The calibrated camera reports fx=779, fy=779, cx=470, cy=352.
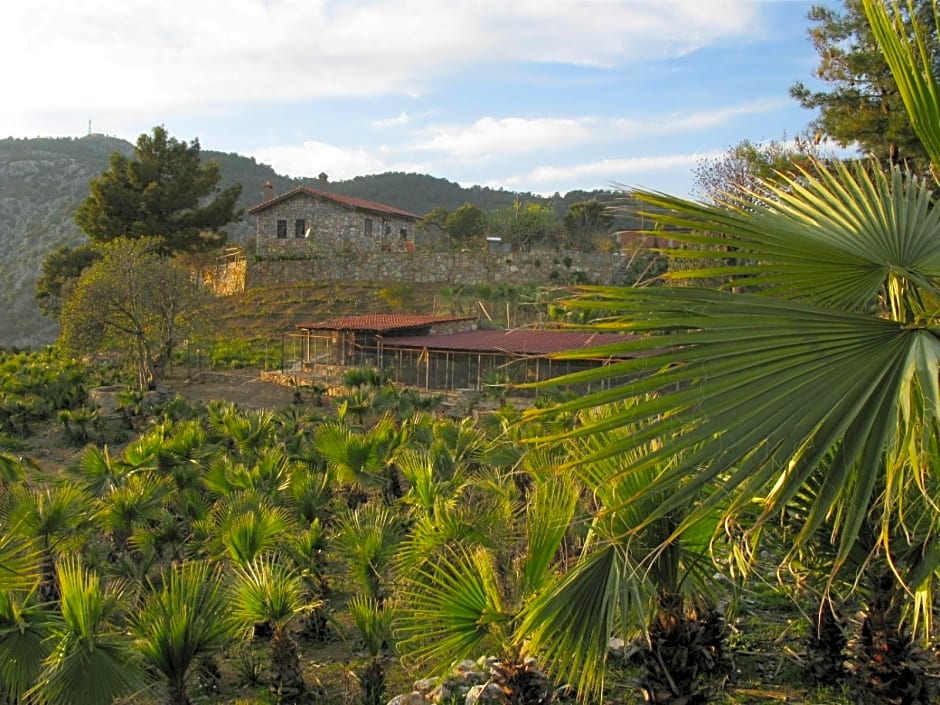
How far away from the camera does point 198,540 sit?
33.8 ft

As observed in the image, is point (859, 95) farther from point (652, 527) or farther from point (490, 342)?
point (652, 527)

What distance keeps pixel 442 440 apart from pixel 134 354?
24656 mm

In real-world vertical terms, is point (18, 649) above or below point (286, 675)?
above

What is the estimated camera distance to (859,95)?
21750 millimetres

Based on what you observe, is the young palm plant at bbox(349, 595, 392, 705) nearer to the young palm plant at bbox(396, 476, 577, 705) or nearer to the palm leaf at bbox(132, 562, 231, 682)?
the palm leaf at bbox(132, 562, 231, 682)

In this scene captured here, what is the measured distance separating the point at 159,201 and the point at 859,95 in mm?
38528

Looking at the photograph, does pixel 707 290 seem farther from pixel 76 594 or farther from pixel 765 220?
pixel 76 594

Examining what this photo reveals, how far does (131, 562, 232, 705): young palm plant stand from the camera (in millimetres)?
5828

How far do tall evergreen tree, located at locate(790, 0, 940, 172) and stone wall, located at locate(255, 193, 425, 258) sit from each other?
95.5ft

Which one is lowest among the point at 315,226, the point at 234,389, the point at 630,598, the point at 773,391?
the point at 234,389

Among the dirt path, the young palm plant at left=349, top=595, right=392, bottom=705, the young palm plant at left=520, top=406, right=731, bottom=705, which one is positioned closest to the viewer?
the young palm plant at left=520, top=406, right=731, bottom=705

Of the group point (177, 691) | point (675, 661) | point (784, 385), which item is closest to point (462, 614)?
point (675, 661)

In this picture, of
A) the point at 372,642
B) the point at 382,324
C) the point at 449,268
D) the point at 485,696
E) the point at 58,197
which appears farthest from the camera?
the point at 58,197

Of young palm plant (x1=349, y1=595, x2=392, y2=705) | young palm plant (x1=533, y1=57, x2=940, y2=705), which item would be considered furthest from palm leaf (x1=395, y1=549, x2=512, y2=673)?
young palm plant (x1=349, y1=595, x2=392, y2=705)
